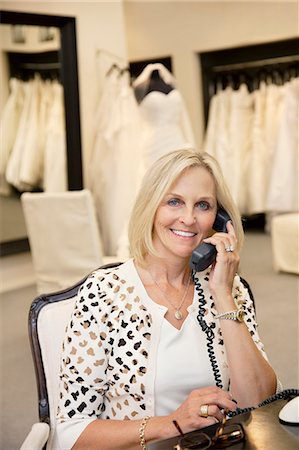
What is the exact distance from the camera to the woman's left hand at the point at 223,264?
1.87 meters

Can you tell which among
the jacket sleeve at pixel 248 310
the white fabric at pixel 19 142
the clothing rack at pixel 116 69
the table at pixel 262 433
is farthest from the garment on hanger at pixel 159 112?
the table at pixel 262 433

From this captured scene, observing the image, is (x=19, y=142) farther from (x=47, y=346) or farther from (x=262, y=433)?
(x=262, y=433)

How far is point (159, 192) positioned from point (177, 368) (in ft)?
1.47

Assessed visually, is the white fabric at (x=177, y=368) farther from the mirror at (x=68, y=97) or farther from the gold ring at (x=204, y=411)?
the mirror at (x=68, y=97)

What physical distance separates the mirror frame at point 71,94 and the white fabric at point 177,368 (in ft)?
15.7

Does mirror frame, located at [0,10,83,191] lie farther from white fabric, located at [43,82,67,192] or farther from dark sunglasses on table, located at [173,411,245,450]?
dark sunglasses on table, located at [173,411,245,450]

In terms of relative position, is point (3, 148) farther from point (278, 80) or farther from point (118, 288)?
point (118, 288)

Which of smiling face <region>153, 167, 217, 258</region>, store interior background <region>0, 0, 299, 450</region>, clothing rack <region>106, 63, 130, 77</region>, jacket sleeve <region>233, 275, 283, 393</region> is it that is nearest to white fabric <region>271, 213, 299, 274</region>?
store interior background <region>0, 0, 299, 450</region>

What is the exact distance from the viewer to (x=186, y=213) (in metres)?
1.91

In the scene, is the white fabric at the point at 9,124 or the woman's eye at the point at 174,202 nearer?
the woman's eye at the point at 174,202

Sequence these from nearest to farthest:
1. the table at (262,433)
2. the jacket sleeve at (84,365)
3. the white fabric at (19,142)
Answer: the table at (262,433) → the jacket sleeve at (84,365) → the white fabric at (19,142)

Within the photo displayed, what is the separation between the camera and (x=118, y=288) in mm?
1895

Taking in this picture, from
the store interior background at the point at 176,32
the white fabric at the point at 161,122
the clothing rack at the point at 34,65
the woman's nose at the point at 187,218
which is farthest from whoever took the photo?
the store interior background at the point at 176,32

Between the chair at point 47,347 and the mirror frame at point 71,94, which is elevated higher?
the mirror frame at point 71,94
